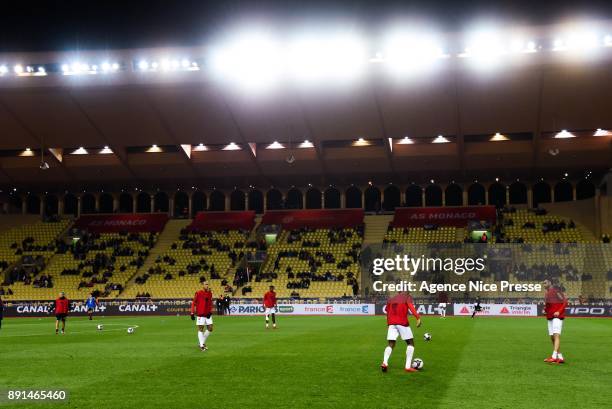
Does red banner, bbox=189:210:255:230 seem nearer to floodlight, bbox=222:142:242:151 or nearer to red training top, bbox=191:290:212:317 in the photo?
floodlight, bbox=222:142:242:151

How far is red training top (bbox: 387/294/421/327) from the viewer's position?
51.7ft

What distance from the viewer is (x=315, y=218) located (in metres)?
65.8

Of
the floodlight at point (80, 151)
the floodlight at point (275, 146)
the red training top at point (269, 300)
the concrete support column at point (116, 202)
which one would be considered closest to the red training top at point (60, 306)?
the red training top at point (269, 300)

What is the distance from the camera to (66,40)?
45688 millimetres

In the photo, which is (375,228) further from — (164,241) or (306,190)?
(164,241)

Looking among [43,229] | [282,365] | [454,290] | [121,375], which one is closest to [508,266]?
[454,290]

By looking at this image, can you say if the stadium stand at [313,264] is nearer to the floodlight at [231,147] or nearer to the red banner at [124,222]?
the floodlight at [231,147]

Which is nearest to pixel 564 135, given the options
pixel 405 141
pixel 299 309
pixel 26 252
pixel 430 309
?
pixel 405 141

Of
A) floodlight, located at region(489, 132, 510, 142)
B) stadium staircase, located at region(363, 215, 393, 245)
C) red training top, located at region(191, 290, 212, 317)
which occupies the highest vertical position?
floodlight, located at region(489, 132, 510, 142)

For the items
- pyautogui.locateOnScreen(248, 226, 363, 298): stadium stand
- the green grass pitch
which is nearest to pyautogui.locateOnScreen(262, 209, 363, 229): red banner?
pyautogui.locateOnScreen(248, 226, 363, 298): stadium stand

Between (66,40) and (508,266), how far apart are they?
1296 inches

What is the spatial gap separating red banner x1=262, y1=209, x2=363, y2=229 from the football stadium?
8.8 inches

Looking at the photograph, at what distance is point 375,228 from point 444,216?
6416 millimetres

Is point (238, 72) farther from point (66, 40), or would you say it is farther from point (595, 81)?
point (595, 81)
